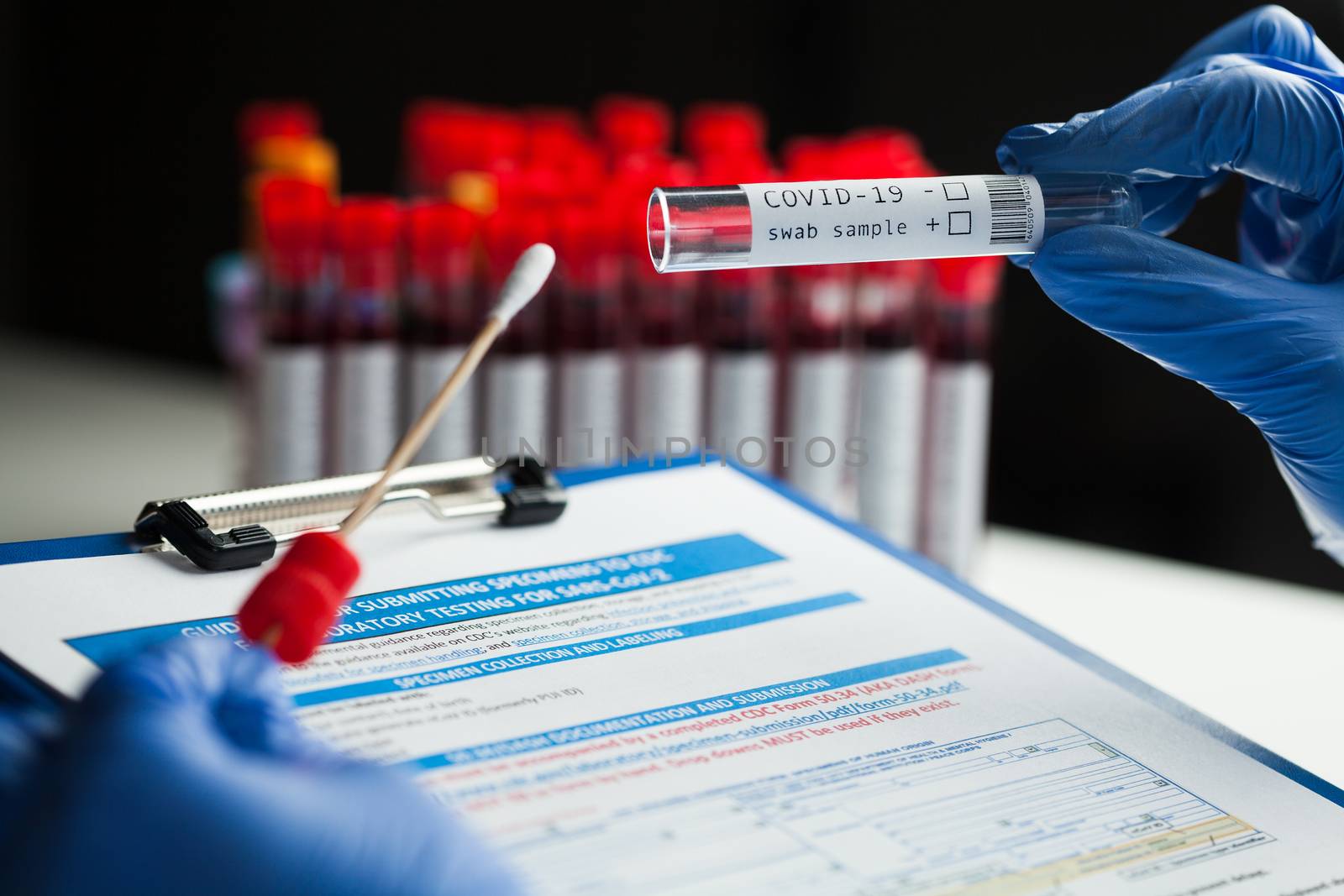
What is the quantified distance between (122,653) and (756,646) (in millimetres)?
254

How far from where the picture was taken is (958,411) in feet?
3.48

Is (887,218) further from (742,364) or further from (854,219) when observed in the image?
(742,364)

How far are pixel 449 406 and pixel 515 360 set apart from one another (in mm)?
59

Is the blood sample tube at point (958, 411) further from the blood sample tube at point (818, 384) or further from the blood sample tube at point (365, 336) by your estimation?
the blood sample tube at point (365, 336)

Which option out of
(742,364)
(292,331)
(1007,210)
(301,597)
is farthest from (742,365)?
(301,597)

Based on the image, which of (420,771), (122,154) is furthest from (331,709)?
(122,154)

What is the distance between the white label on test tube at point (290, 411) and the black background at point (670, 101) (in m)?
0.67

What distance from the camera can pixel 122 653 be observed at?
1.77 feet

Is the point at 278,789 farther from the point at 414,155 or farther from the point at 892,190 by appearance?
the point at 414,155

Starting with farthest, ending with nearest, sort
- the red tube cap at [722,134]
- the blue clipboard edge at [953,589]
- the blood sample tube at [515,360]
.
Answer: the red tube cap at [722,134]
the blood sample tube at [515,360]
the blue clipboard edge at [953,589]

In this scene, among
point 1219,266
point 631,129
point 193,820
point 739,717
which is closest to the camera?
point 193,820

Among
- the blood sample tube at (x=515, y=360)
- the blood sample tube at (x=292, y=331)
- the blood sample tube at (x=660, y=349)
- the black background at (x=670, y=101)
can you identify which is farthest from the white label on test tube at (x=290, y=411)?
the black background at (x=670, y=101)

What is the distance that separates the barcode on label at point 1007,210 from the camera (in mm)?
636

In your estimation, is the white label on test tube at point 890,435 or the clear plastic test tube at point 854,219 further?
the white label on test tube at point 890,435
